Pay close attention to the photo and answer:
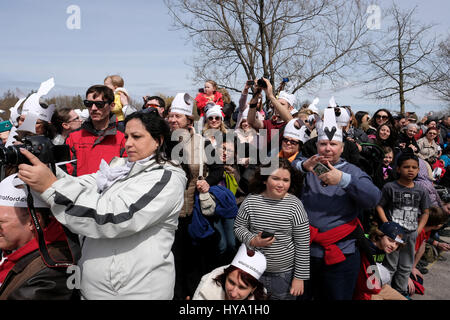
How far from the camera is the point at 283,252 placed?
265 centimetres

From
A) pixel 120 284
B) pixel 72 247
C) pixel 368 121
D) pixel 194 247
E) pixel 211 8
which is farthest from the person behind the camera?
pixel 211 8

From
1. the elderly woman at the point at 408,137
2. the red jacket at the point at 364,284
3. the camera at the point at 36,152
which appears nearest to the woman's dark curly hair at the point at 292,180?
the red jacket at the point at 364,284

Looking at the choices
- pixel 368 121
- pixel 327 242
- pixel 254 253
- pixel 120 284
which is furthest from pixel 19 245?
pixel 368 121

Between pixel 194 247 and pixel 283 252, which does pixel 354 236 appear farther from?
pixel 194 247

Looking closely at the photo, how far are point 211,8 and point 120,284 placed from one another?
10.8 metres

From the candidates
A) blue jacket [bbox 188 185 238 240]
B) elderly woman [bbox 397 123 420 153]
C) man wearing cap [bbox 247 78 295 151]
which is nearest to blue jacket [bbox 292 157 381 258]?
blue jacket [bbox 188 185 238 240]

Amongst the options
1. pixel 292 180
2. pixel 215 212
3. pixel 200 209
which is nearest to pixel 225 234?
pixel 215 212

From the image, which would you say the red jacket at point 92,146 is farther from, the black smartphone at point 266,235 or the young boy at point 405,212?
the young boy at point 405,212

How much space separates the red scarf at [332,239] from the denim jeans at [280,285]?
1.09 ft

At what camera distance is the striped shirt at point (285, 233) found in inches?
103

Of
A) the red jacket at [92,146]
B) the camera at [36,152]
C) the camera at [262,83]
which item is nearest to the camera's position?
the camera at [36,152]

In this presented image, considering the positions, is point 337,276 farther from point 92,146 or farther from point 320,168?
point 92,146

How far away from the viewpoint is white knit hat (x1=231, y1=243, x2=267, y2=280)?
7.99 ft

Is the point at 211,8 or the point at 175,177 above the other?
the point at 211,8
